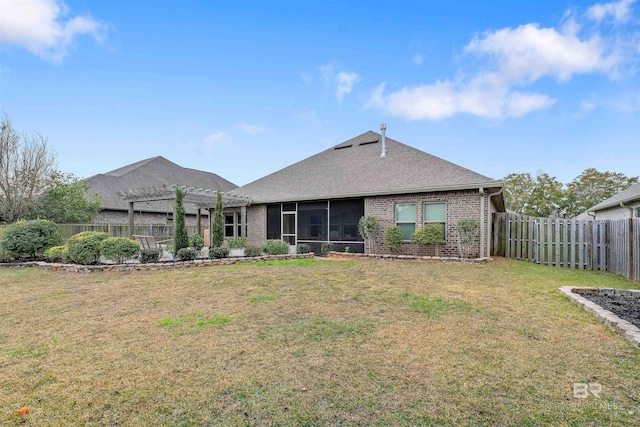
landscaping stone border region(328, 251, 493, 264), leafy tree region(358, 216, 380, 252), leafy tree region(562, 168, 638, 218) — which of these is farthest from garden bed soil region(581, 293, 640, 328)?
leafy tree region(562, 168, 638, 218)

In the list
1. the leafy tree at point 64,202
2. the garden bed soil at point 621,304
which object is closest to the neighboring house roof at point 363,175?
the garden bed soil at point 621,304

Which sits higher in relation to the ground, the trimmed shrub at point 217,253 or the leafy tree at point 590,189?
the leafy tree at point 590,189

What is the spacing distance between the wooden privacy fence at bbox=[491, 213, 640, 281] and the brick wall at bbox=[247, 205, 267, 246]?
10120 mm

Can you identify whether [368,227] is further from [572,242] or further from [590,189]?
[590,189]

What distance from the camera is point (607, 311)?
15.8ft

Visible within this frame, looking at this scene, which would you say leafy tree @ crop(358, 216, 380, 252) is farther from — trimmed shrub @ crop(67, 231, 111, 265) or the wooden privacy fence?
trimmed shrub @ crop(67, 231, 111, 265)

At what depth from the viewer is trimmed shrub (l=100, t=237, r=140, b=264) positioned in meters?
9.87

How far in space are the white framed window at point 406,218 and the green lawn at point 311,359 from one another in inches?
245

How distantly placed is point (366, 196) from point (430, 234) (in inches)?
121

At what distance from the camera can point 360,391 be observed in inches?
106

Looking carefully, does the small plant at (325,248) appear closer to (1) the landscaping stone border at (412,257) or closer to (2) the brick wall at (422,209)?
(1) the landscaping stone border at (412,257)

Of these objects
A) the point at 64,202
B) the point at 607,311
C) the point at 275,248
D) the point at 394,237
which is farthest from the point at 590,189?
the point at 64,202

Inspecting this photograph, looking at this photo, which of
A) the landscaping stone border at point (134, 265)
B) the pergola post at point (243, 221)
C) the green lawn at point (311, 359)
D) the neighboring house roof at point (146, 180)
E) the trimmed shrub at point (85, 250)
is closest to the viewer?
the green lawn at point (311, 359)

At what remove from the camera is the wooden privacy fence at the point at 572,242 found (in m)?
8.58
